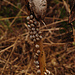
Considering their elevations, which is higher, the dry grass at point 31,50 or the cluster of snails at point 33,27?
the cluster of snails at point 33,27

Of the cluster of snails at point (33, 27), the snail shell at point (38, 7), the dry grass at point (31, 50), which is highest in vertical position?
the snail shell at point (38, 7)

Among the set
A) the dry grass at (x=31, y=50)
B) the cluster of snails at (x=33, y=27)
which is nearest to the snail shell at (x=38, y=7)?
the cluster of snails at (x=33, y=27)

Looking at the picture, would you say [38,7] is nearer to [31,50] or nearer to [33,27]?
[33,27]

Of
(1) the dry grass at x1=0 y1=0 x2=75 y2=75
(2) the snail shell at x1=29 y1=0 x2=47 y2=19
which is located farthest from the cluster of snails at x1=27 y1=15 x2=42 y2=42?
(1) the dry grass at x1=0 y1=0 x2=75 y2=75

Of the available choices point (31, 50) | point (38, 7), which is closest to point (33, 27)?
point (38, 7)

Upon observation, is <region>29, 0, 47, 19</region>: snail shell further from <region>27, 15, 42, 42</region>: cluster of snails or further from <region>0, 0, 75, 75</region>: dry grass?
<region>0, 0, 75, 75</region>: dry grass

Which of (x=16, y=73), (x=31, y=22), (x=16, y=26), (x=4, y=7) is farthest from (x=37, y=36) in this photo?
(x=4, y=7)

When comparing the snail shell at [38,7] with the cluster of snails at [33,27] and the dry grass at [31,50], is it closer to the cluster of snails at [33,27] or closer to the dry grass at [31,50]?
the cluster of snails at [33,27]

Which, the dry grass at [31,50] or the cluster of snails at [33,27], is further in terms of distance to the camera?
the dry grass at [31,50]

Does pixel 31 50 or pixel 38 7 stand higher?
pixel 38 7

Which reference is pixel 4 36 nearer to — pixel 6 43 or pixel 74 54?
pixel 6 43

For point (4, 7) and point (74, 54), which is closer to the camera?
point (74, 54)
